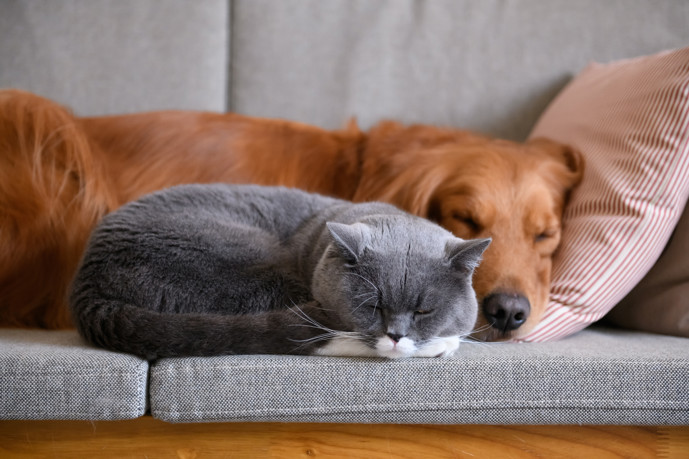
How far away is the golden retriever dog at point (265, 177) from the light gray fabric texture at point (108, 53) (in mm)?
317

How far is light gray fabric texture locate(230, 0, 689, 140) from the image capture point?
2.21 meters

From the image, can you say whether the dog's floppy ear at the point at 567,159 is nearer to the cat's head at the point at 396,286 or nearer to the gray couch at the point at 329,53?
the gray couch at the point at 329,53

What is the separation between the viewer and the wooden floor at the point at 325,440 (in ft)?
3.69

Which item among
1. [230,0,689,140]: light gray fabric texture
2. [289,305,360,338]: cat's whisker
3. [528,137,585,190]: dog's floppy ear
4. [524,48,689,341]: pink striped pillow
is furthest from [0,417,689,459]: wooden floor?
[230,0,689,140]: light gray fabric texture

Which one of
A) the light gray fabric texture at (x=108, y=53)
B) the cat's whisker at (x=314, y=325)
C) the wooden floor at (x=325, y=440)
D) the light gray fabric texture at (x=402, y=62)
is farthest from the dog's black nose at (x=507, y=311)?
the light gray fabric texture at (x=108, y=53)

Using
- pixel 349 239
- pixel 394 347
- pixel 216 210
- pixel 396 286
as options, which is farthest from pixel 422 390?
pixel 216 210

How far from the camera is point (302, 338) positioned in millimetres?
1133

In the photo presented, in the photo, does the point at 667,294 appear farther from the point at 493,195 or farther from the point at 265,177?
the point at 265,177

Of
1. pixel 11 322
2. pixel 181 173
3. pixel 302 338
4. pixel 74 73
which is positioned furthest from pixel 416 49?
pixel 11 322

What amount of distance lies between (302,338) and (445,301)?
0.31 meters

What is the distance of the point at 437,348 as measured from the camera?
3.73ft

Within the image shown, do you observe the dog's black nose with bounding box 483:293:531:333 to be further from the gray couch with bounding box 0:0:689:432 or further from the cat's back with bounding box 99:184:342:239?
the gray couch with bounding box 0:0:689:432

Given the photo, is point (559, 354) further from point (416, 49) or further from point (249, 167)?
point (416, 49)

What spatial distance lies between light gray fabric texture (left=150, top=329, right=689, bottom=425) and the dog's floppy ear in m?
0.71
